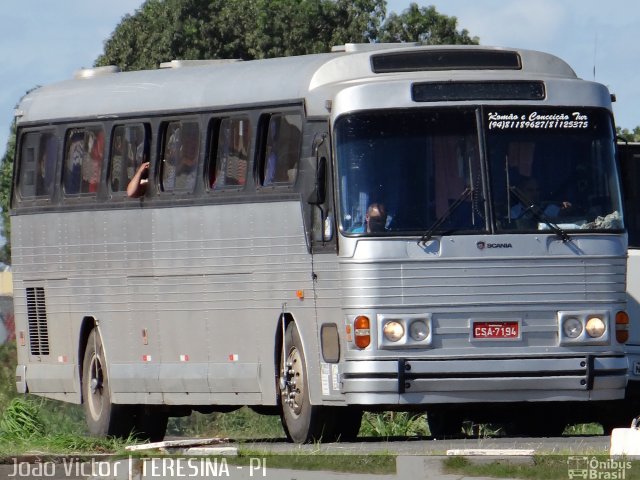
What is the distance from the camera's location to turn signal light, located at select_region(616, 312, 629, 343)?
15.3m

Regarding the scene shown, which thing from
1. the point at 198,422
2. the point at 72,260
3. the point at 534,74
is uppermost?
the point at 534,74

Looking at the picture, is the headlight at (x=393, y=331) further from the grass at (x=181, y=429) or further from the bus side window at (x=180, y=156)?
the bus side window at (x=180, y=156)

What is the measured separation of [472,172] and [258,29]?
3511 cm

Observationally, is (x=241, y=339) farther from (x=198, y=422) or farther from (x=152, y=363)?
(x=198, y=422)

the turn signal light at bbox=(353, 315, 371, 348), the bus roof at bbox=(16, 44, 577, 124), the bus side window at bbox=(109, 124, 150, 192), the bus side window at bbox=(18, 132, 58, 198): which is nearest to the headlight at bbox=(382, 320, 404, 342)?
the turn signal light at bbox=(353, 315, 371, 348)

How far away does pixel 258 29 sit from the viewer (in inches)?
1955

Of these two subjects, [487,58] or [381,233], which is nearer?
[381,233]

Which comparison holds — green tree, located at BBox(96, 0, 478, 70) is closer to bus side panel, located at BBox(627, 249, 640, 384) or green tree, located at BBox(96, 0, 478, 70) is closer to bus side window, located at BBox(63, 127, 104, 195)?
bus side window, located at BBox(63, 127, 104, 195)

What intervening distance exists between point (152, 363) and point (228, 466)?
18.0 ft

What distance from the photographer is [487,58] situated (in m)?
16.0

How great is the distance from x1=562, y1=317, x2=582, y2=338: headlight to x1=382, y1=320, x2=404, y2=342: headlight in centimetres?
136

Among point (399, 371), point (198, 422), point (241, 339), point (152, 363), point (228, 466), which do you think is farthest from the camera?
point (198, 422)

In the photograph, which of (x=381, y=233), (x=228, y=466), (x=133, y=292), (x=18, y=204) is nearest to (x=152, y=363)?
(x=133, y=292)

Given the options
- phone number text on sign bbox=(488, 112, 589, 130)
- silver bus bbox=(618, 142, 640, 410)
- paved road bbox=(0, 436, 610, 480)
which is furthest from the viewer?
silver bus bbox=(618, 142, 640, 410)
